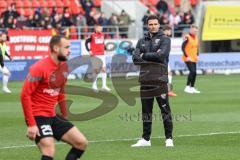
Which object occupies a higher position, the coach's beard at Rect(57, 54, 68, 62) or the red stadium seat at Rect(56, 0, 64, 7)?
the coach's beard at Rect(57, 54, 68, 62)

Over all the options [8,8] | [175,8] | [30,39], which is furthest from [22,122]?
[175,8]

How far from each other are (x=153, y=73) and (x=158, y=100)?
482 mm

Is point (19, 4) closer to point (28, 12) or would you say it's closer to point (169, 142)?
point (28, 12)

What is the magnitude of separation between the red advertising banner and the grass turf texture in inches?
357

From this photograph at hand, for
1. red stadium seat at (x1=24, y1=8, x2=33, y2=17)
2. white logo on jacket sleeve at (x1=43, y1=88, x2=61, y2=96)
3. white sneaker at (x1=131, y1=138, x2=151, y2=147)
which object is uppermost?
white logo on jacket sleeve at (x1=43, y1=88, x2=61, y2=96)

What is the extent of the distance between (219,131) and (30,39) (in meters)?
20.3

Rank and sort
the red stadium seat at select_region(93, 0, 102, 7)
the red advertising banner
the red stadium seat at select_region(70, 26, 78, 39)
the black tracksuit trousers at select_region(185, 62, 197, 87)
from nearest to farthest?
the black tracksuit trousers at select_region(185, 62, 197, 87), the red advertising banner, the red stadium seat at select_region(70, 26, 78, 39), the red stadium seat at select_region(93, 0, 102, 7)

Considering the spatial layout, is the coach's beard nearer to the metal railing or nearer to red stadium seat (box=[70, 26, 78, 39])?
the metal railing

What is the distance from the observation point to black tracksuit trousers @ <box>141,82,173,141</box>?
13.2 metres

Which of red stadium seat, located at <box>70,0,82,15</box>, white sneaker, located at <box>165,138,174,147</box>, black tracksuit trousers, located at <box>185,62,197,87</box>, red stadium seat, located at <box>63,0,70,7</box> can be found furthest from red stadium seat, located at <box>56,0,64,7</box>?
white sneaker, located at <box>165,138,174,147</box>

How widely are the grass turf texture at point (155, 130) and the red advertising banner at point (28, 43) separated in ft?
29.8

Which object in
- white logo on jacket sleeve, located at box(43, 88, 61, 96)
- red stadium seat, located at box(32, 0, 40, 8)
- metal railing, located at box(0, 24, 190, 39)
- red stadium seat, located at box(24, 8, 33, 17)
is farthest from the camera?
red stadium seat, located at box(32, 0, 40, 8)

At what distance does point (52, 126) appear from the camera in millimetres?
9766

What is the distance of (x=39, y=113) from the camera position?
966cm
